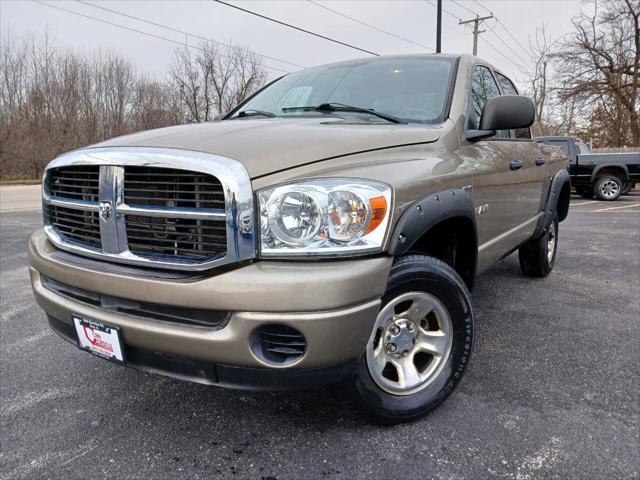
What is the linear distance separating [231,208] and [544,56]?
113ft

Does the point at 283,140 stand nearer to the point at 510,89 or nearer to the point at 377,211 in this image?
the point at 377,211

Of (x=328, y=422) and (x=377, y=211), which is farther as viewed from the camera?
(x=328, y=422)

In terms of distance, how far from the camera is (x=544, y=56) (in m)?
30.4

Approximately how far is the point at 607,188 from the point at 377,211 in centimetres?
1549

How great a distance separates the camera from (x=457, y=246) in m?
2.63

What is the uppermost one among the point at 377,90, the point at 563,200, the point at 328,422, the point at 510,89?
the point at 510,89

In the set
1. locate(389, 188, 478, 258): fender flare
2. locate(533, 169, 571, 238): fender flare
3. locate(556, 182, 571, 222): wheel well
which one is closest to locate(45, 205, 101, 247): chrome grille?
locate(389, 188, 478, 258): fender flare

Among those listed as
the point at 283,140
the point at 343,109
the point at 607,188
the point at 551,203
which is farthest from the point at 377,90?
the point at 607,188

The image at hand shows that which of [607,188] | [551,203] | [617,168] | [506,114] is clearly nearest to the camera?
[506,114]

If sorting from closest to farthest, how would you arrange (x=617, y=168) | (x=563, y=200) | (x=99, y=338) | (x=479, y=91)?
(x=99, y=338) → (x=479, y=91) → (x=563, y=200) → (x=617, y=168)

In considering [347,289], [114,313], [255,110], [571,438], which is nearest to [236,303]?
[347,289]

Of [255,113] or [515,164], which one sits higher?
[255,113]

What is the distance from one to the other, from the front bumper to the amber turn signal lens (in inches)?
5.1

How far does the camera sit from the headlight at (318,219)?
5.52 feet
